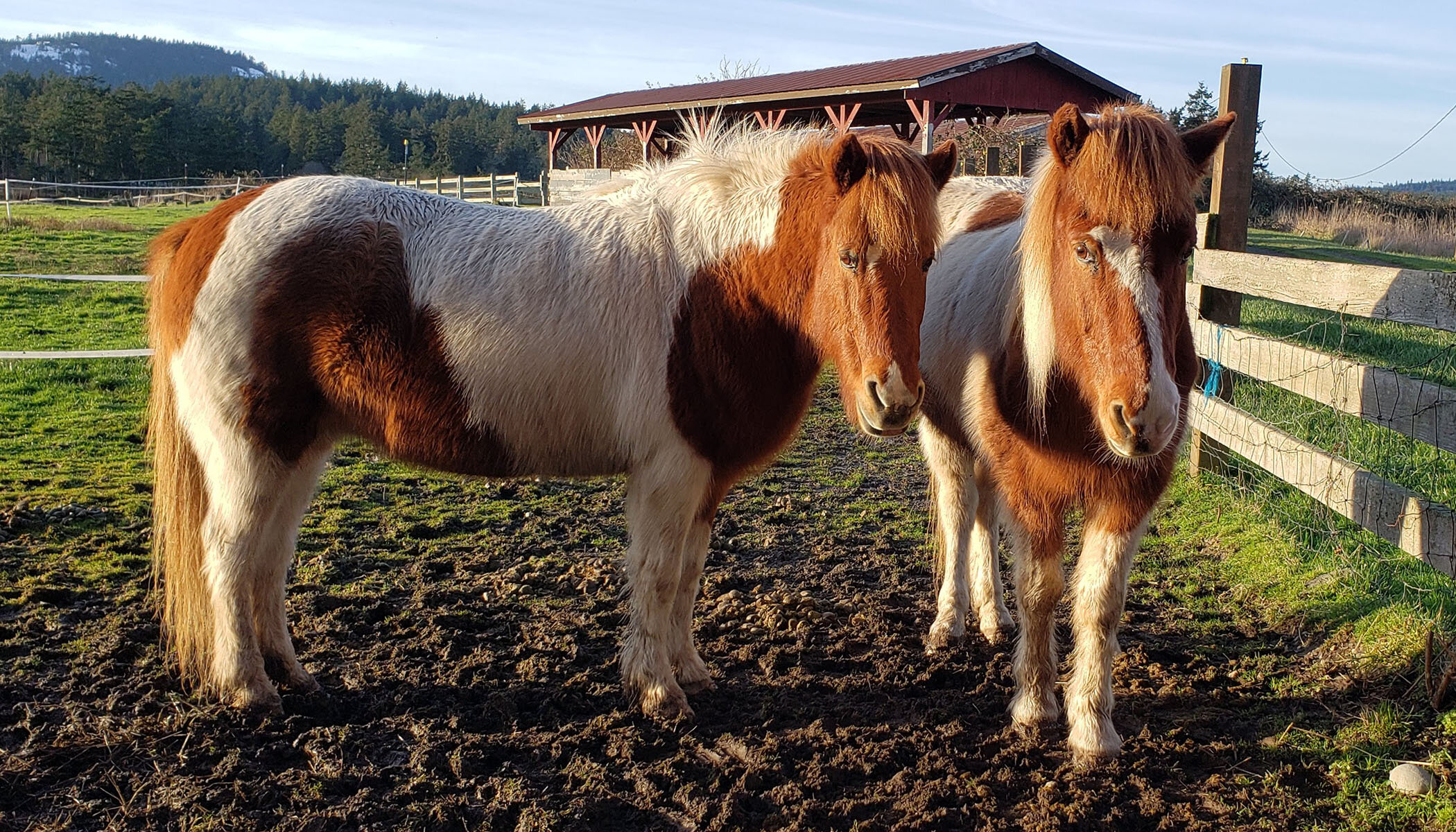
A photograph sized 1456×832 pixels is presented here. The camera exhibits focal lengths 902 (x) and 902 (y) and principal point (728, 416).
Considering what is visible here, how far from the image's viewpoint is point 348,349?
3145 mm

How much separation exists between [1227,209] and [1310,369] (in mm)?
1827

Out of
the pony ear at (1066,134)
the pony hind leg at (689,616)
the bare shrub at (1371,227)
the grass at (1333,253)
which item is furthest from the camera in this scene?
the bare shrub at (1371,227)

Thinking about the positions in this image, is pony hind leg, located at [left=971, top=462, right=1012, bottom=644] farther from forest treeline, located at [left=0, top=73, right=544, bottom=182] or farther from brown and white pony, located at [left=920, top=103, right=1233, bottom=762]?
forest treeline, located at [left=0, top=73, right=544, bottom=182]

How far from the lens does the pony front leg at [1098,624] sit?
304 cm

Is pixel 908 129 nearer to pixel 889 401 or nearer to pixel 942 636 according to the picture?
pixel 942 636

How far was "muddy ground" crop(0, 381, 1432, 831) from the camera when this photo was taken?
2.70m

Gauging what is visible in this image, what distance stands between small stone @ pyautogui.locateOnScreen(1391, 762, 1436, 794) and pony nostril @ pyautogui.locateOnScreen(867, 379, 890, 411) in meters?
1.96

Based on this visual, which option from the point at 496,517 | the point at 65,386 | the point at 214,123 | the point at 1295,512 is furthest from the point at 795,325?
the point at 214,123

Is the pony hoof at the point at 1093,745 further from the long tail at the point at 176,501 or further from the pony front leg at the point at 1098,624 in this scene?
the long tail at the point at 176,501

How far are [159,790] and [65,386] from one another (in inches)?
285

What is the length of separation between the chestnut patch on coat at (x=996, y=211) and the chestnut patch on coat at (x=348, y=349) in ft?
7.97

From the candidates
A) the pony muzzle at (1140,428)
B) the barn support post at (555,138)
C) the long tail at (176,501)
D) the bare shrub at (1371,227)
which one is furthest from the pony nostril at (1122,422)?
the barn support post at (555,138)

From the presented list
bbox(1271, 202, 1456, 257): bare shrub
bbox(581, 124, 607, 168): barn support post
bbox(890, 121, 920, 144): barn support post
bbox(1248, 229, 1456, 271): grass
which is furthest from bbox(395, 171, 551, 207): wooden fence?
bbox(1271, 202, 1456, 257): bare shrub

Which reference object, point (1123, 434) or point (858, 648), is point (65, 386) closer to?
point (858, 648)
